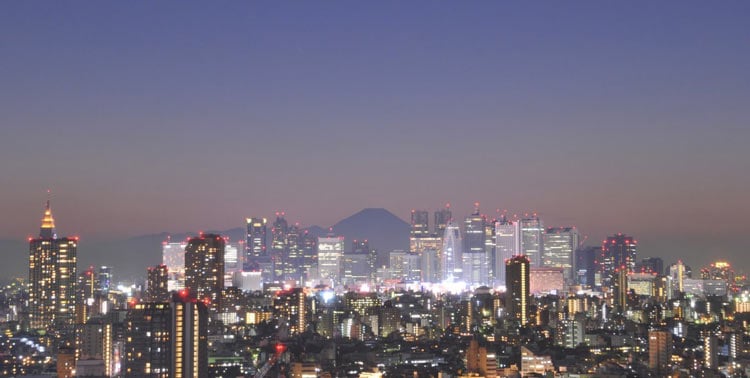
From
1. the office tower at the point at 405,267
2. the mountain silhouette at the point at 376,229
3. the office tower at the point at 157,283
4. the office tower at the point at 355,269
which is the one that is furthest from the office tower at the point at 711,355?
the mountain silhouette at the point at 376,229

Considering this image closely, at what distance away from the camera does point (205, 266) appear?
2420 inches

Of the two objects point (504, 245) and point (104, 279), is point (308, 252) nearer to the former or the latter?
point (504, 245)

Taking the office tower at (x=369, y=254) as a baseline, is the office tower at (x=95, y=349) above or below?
below

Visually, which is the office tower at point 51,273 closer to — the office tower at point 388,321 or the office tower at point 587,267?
the office tower at point 388,321

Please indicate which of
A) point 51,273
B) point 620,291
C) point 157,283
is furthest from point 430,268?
point 51,273

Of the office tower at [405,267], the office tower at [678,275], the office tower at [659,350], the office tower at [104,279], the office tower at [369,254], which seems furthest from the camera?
the office tower at [369,254]

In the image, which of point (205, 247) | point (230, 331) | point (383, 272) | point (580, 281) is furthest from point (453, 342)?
point (383, 272)

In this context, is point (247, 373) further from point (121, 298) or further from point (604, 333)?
point (121, 298)

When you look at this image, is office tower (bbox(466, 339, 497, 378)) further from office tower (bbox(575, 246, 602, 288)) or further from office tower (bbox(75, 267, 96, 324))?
office tower (bbox(575, 246, 602, 288))

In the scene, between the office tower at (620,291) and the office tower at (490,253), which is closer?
the office tower at (620,291)

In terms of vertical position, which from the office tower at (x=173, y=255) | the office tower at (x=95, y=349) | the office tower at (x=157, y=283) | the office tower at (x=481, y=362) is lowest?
the office tower at (x=481, y=362)

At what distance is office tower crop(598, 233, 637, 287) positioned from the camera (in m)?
88.1

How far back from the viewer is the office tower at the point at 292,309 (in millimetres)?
53697

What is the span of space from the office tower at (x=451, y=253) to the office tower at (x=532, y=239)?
19.5 feet
